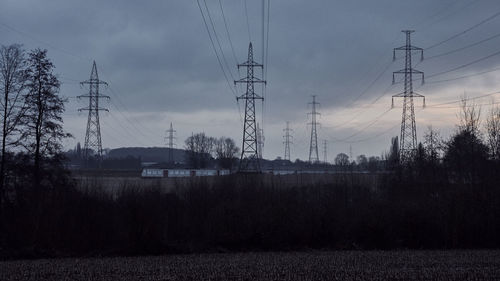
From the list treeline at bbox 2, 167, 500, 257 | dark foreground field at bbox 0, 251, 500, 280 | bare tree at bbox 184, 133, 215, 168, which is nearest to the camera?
dark foreground field at bbox 0, 251, 500, 280

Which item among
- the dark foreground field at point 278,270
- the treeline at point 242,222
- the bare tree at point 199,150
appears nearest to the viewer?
the dark foreground field at point 278,270

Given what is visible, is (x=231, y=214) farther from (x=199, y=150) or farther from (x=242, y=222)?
(x=199, y=150)

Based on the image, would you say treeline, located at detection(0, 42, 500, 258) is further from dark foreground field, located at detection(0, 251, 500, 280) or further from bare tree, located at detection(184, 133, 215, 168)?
A: bare tree, located at detection(184, 133, 215, 168)

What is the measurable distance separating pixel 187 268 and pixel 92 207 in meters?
15.1

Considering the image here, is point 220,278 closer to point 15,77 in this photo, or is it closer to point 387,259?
point 387,259

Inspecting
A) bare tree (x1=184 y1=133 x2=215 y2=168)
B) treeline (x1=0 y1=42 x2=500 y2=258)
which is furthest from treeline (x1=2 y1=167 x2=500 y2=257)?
bare tree (x1=184 y1=133 x2=215 y2=168)

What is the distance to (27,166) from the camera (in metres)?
39.7

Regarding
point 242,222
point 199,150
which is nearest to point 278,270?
point 242,222

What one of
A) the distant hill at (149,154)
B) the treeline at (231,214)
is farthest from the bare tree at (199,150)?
the treeline at (231,214)

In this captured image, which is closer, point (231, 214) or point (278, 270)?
point (278, 270)

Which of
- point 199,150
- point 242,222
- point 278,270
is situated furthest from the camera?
point 199,150

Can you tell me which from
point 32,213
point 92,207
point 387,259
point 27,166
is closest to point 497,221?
point 387,259

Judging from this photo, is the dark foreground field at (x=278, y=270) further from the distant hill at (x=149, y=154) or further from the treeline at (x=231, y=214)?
the distant hill at (x=149, y=154)

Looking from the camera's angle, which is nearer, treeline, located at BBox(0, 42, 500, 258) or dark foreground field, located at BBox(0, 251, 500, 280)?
dark foreground field, located at BBox(0, 251, 500, 280)
